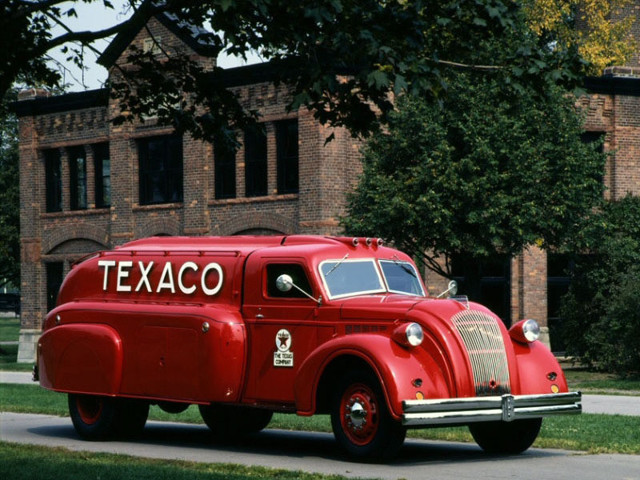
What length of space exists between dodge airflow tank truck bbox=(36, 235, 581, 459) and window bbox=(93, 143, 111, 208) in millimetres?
24252

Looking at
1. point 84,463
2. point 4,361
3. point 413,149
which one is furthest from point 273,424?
point 4,361

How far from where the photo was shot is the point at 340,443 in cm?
1266

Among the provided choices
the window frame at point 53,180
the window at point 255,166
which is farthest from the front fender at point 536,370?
the window frame at point 53,180

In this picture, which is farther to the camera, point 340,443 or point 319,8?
point 340,443

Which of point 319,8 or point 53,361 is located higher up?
point 319,8

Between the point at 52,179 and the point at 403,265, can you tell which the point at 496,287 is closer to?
the point at 52,179

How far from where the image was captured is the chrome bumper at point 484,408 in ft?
39.0

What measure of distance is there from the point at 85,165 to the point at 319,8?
31440 mm

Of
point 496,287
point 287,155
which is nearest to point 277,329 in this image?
point 287,155

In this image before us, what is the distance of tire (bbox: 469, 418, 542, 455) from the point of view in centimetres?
1350

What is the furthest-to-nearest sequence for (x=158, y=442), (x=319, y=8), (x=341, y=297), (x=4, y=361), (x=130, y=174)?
(x=4, y=361), (x=130, y=174), (x=158, y=442), (x=341, y=297), (x=319, y=8)

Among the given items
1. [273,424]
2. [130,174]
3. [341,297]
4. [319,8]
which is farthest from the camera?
[130,174]

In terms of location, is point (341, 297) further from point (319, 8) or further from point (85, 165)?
point (85, 165)

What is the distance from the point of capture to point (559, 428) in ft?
53.1
